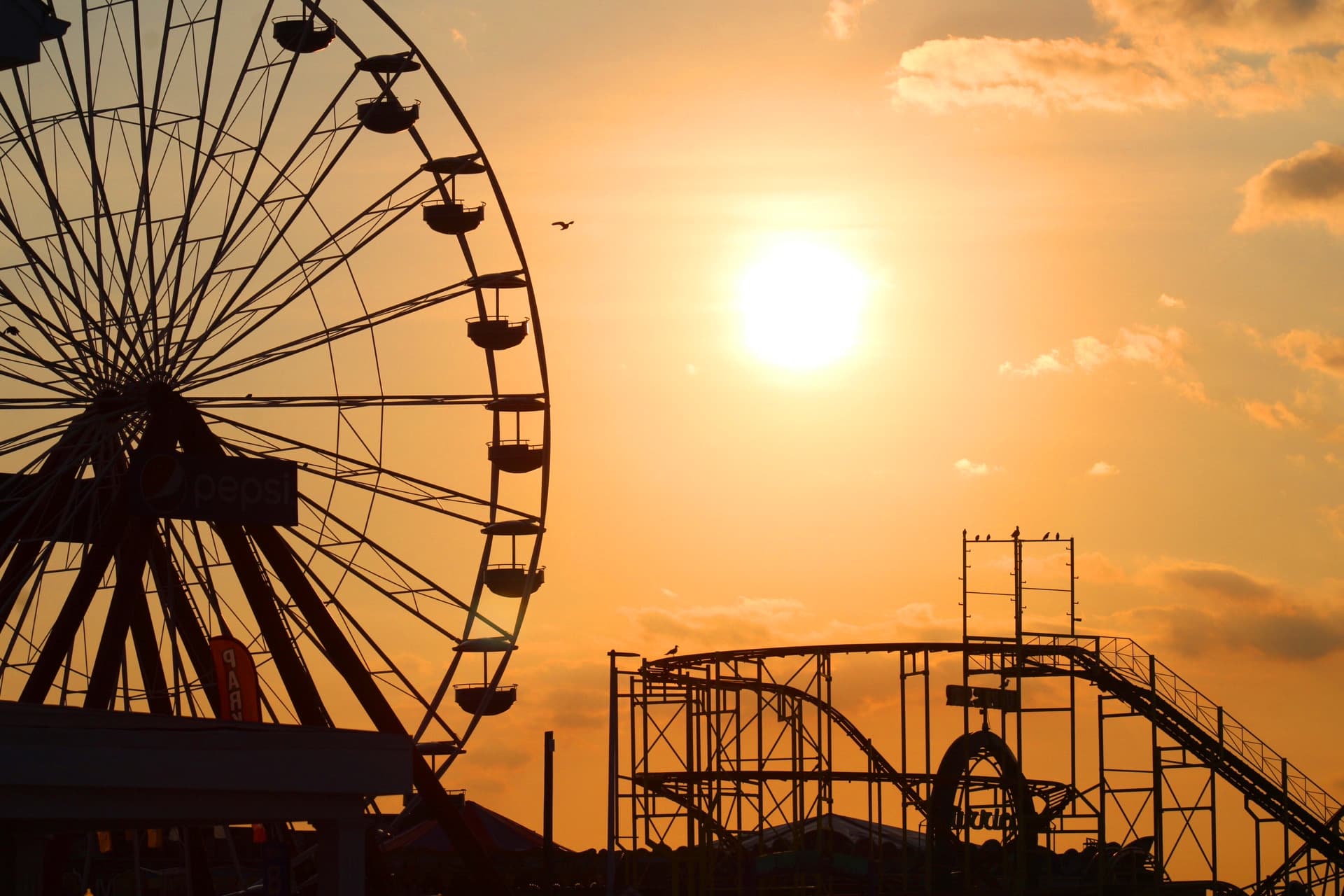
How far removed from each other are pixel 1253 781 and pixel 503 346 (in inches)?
917

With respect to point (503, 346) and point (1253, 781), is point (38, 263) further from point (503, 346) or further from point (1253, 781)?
point (1253, 781)

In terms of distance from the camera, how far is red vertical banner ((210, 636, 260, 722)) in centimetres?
3241

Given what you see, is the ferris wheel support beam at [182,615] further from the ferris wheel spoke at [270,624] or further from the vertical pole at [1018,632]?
the vertical pole at [1018,632]

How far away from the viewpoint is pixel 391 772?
26.5 metres

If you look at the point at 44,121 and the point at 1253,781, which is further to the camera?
the point at 1253,781

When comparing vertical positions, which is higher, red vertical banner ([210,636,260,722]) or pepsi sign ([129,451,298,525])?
pepsi sign ([129,451,298,525])

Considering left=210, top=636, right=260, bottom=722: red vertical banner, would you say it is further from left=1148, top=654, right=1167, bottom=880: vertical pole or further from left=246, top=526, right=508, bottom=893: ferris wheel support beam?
left=1148, top=654, right=1167, bottom=880: vertical pole

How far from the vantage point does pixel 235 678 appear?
107 feet

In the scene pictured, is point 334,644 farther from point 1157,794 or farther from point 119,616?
point 1157,794

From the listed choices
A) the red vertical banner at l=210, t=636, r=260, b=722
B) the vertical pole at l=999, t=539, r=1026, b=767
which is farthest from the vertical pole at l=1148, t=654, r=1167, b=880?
the red vertical banner at l=210, t=636, r=260, b=722

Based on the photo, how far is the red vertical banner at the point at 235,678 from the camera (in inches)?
1276

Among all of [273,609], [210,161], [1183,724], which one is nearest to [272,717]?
[273,609]

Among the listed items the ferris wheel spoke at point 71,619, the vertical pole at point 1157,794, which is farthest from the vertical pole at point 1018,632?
the ferris wheel spoke at point 71,619

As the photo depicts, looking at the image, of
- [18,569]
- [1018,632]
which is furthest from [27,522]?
[1018,632]
